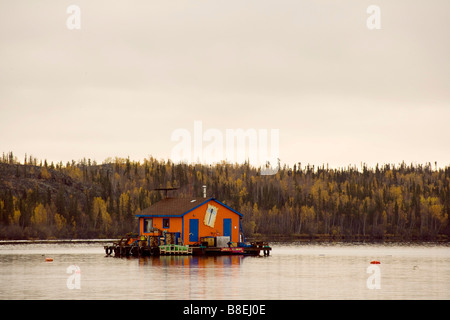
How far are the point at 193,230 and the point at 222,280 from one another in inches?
1158

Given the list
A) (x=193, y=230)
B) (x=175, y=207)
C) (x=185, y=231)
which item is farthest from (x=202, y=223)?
(x=175, y=207)

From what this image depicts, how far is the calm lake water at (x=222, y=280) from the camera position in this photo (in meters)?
44.7

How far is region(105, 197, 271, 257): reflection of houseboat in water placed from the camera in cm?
8038

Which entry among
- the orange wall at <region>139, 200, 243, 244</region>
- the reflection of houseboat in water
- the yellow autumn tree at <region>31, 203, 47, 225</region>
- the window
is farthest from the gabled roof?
the yellow autumn tree at <region>31, 203, 47, 225</region>

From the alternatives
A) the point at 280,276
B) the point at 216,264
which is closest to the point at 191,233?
the point at 216,264

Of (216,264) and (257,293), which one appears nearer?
(257,293)

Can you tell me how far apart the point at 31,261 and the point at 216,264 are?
65.5 feet

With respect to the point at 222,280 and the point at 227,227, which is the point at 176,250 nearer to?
the point at 227,227

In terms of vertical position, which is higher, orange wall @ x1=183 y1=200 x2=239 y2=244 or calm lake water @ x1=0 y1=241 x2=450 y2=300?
orange wall @ x1=183 y1=200 x2=239 y2=244

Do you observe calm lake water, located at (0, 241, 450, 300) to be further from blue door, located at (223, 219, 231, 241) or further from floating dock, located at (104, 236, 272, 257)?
blue door, located at (223, 219, 231, 241)

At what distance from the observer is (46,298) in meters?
42.9

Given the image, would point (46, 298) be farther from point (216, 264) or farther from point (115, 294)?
point (216, 264)

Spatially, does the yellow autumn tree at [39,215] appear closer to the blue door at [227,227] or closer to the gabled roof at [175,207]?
the gabled roof at [175,207]
